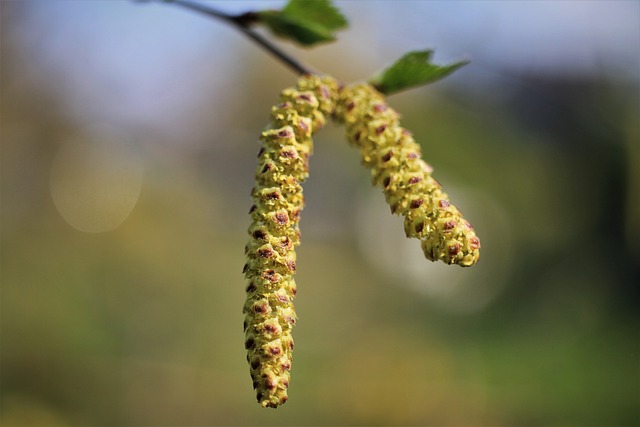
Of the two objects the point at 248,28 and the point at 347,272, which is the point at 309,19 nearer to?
the point at 248,28

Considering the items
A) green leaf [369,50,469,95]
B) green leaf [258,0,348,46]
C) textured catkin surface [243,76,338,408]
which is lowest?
textured catkin surface [243,76,338,408]

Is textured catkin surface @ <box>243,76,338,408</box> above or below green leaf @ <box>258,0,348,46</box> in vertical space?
below

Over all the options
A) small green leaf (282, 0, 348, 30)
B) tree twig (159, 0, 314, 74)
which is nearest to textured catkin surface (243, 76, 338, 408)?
tree twig (159, 0, 314, 74)

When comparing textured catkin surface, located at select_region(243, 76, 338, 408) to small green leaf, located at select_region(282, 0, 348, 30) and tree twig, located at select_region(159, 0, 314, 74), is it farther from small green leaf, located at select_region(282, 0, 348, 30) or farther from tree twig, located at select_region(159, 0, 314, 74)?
small green leaf, located at select_region(282, 0, 348, 30)

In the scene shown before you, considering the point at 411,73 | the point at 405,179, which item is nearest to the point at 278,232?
the point at 405,179

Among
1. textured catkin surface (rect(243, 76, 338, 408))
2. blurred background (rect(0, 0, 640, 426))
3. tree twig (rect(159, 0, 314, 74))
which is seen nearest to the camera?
textured catkin surface (rect(243, 76, 338, 408))
